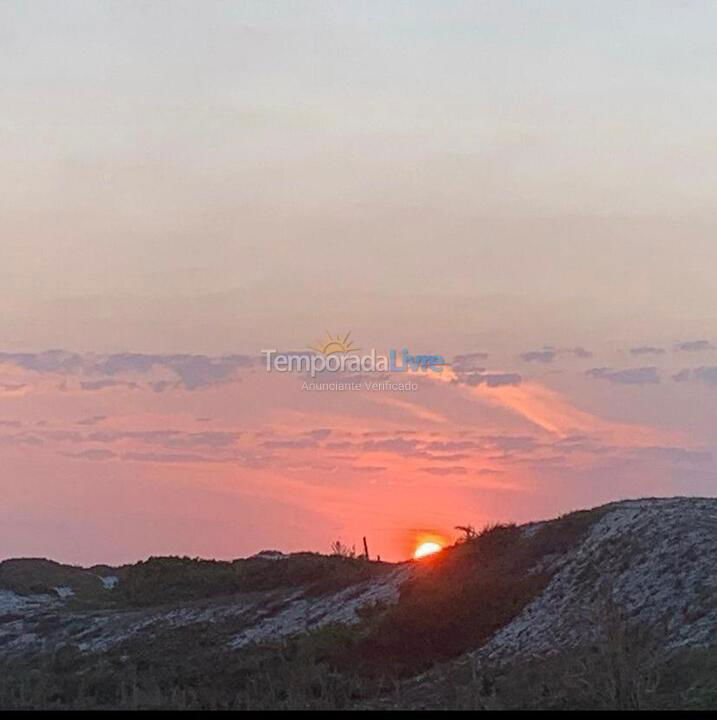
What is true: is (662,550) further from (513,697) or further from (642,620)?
(513,697)

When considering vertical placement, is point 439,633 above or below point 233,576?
above

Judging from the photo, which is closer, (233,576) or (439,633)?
(439,633)

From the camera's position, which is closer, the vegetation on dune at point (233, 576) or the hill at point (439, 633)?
the hill at point (439, 633)

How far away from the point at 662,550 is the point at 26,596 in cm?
3450

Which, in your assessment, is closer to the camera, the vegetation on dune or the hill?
the hill

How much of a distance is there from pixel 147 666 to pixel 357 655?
670 cm

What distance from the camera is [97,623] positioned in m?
43.8

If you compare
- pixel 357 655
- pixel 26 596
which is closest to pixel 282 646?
pixel 357 655

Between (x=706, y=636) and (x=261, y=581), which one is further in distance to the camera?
(x=261, y=581)

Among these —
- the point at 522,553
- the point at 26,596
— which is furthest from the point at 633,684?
the point at 26,596

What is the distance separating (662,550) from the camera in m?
33.0
